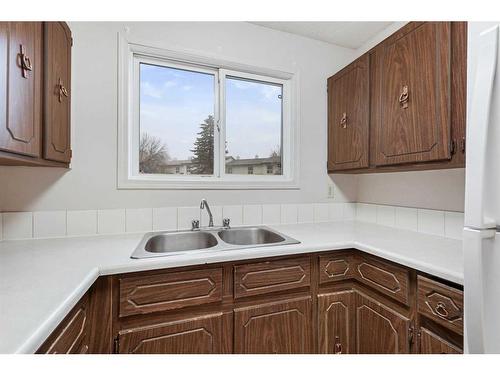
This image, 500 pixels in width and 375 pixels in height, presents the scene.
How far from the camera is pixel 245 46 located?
6.37ft

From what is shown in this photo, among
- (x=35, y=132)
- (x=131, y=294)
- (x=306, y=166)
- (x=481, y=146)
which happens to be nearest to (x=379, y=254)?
(x=481, y=146)

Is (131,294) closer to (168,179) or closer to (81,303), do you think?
(81,303)

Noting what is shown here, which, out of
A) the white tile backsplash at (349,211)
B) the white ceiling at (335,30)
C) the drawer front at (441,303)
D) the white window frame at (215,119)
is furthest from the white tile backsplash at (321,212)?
the white ceiling at (335,30)

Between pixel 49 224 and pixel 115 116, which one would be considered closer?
pixel 49 224

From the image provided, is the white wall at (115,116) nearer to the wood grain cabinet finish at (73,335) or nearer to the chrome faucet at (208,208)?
the chrome faucet at (208,208)

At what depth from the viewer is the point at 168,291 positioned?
3.72 feet

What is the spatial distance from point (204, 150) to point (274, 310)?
123 centimetres

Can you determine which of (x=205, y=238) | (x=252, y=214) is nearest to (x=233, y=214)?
(x=252, y=214)

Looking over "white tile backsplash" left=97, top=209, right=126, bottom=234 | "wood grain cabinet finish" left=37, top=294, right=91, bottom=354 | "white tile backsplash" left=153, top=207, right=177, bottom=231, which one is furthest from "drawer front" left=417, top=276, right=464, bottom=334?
"white tile backsplash" left=97, top=209, right=126, bottom=234

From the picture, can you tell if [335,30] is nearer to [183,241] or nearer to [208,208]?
[208,208]

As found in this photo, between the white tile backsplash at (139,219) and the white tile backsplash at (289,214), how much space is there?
1.00m

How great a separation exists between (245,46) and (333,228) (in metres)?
1.56

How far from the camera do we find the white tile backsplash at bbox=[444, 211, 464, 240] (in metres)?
1.45

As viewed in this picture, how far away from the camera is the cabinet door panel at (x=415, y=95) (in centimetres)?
121
